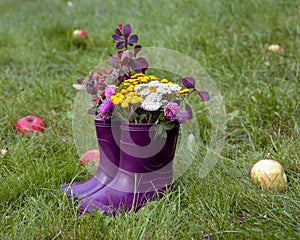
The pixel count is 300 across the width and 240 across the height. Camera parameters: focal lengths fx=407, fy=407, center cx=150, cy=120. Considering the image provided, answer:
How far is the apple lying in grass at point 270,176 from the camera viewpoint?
170cm

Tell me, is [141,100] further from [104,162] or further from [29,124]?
[29,124]

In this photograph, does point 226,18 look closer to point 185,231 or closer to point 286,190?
point 286,190

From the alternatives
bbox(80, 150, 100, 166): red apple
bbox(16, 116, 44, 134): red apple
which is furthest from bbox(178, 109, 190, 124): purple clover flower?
bbox(16, 116, 44, 134): red apple

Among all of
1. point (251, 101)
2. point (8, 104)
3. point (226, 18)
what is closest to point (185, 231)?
point (251, 101)

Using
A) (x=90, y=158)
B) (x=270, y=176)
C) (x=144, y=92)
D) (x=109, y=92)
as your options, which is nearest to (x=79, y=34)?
(x=90, y=158)

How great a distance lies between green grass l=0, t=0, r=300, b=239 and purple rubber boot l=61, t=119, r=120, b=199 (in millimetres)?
80

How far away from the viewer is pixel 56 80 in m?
3.26

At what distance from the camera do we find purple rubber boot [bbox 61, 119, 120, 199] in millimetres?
1687

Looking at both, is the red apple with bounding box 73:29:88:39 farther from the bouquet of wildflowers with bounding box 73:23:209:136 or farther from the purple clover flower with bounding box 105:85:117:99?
the purple clover flower with bounding box 105:85:117:99

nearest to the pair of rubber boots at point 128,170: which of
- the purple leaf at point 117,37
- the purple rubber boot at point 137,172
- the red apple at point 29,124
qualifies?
the purple rubber boot at point 137,172

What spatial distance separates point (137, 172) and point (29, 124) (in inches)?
39.4

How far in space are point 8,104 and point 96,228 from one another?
A: 1.53 meters

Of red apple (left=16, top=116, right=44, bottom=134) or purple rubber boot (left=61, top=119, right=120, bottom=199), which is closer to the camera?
purple rubber boot (left=61, top=119, right=120, bottom=199)

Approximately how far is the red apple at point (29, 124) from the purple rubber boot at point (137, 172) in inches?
34.2
